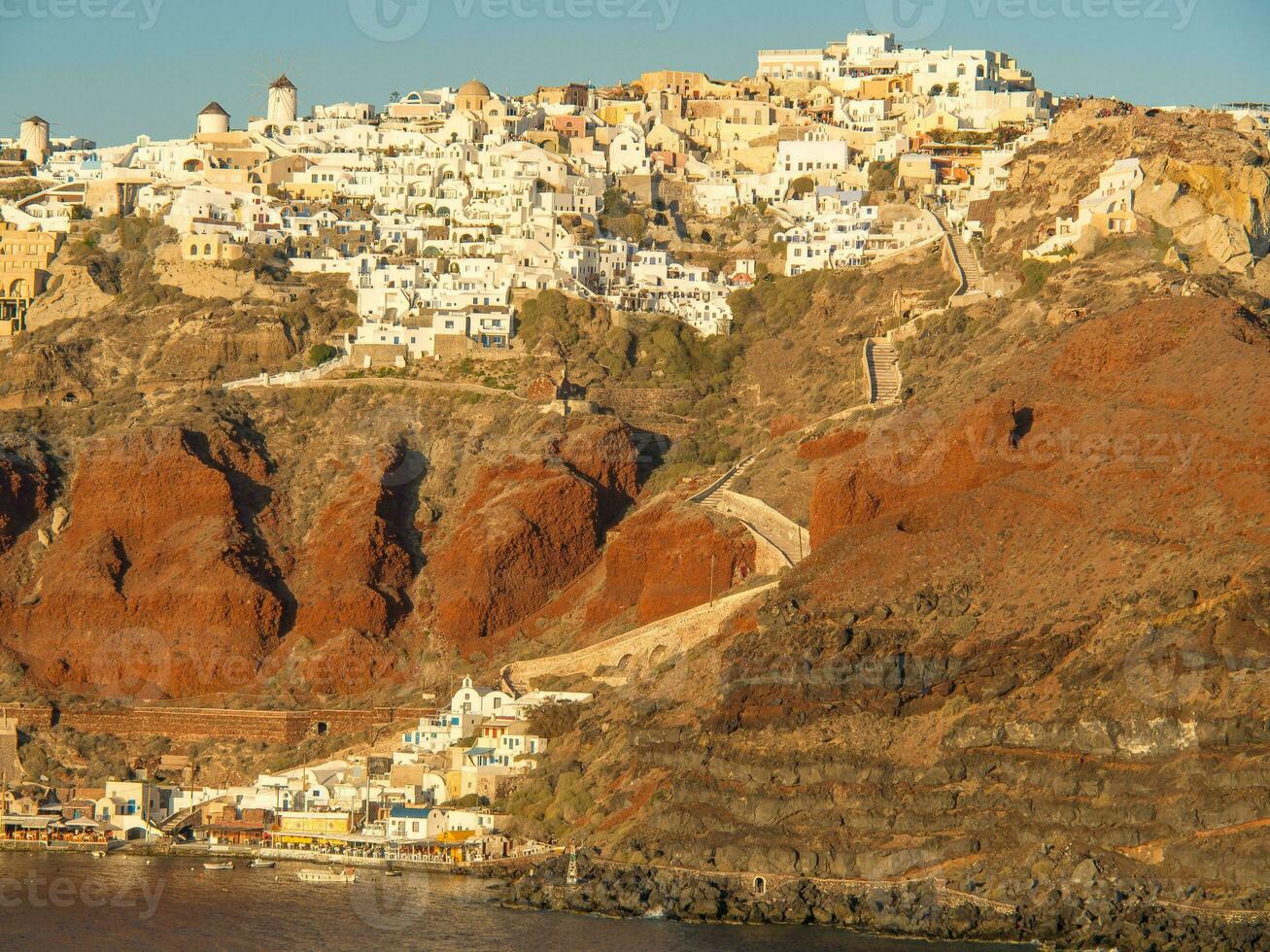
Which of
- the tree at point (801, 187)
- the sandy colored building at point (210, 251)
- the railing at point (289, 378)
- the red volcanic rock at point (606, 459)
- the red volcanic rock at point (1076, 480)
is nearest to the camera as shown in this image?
the red volcanic rock at point (1076, 480)

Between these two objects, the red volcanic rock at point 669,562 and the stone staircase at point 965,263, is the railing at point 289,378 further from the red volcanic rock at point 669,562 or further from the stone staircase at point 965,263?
the stone staircase at point 965,263

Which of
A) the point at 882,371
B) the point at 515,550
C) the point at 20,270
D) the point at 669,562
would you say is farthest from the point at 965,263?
the point at 20,270

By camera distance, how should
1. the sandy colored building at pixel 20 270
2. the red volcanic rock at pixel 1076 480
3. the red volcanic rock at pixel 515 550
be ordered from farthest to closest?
the sandy colored building at pixel 20 270, the red volcanic rock at pixel 515 550, the red volcanic rock at pixel 1076 480

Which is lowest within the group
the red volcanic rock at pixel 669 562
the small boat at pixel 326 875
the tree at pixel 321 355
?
the small boat at pixel 326 875

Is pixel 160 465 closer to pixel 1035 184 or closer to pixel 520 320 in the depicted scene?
pixel 520 320

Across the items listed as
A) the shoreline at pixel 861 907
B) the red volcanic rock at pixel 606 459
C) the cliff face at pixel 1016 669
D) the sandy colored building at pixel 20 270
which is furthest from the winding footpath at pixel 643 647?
the sandy colored building at pixel 20 270

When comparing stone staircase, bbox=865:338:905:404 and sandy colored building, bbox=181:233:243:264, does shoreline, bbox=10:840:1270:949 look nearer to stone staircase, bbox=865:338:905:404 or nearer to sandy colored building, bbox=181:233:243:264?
stone staircase, bbox=865:338:905:404

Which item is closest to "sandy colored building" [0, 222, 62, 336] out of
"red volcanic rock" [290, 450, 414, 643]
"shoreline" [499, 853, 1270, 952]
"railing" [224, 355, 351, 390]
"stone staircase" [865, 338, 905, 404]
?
"railing" [224, 355, 351, 390]
